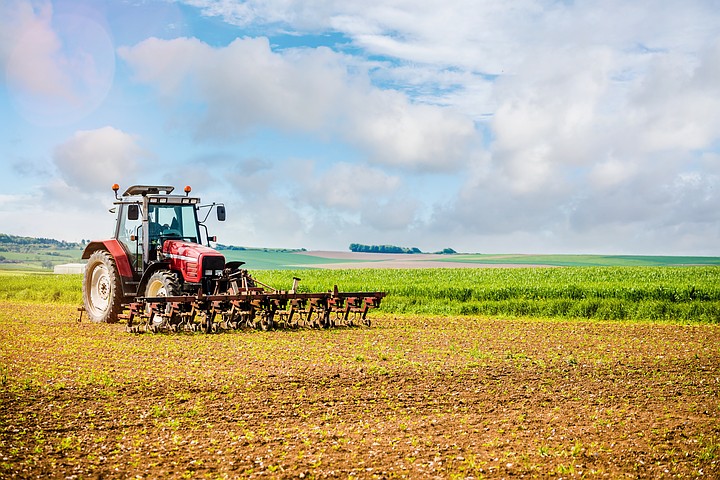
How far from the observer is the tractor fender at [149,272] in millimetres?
17938

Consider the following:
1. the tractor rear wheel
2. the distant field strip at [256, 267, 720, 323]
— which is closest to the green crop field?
the tractor rear wheel

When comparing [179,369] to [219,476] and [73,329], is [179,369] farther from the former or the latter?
[73,329]

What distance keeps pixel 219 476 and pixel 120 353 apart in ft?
23.4

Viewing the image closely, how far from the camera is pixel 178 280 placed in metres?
17.8

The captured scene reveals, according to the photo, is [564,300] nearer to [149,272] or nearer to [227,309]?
[227,309]

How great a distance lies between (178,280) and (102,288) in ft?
10.9

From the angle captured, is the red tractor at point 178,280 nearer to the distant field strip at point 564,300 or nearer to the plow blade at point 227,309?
the plow blade at point 227,309

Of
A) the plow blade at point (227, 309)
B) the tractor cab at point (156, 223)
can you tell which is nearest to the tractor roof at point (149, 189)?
the tractor cab at point (156, 223)

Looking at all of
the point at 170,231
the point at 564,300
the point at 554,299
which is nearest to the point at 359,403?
the point at 170,231

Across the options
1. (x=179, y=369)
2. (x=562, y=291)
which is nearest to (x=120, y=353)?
(x=179, y=369)

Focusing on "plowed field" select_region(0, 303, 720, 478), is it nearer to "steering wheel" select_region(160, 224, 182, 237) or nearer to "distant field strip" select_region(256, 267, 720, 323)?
"steering wheel" select_region(160, 224, 182, 237)

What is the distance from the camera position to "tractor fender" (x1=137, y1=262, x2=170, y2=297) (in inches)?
706

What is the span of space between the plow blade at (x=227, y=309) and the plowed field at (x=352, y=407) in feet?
2.22

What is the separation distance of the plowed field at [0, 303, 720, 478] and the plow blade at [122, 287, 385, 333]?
68cm
